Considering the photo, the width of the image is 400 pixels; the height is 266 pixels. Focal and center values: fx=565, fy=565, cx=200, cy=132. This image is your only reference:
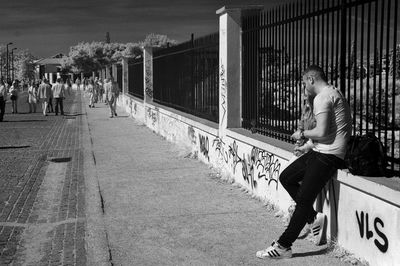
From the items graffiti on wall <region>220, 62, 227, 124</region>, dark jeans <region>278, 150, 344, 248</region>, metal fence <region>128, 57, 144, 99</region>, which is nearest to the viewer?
dark jeans <region>278, 150, 344, 248</region>

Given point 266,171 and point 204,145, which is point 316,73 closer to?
point 266,171

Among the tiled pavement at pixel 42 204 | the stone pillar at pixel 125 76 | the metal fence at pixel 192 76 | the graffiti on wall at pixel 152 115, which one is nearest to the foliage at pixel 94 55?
the stone pillar at pixel 125 76

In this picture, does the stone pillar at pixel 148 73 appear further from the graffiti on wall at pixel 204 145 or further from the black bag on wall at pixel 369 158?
the black bag on wall at pixel 369 158

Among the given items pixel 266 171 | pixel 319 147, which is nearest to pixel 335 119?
pixel 319 147

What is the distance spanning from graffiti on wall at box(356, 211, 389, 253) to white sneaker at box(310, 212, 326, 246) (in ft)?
1.99

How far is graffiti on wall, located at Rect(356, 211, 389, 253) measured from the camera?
418 cm

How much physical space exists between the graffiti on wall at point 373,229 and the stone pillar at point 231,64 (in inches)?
170

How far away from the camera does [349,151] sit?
4.68 metres

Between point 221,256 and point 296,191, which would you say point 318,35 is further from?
point 221,256

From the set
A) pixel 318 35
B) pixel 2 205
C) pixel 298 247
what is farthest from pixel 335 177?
pixel 2 205

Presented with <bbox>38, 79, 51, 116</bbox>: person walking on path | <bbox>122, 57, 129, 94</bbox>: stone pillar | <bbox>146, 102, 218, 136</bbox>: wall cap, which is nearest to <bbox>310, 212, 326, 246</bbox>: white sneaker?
<bbox>146, 102, 218, 136</bbox>: wall cap

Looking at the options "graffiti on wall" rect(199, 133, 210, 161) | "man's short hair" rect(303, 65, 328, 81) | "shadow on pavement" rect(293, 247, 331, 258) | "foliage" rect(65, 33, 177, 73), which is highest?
"foliage" rect(65, 33, 177, 73)

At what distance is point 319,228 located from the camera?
5148 millimetres

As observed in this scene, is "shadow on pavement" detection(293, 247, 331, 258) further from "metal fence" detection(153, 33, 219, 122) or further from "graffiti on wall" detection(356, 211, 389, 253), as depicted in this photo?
"metal fence" detection(153, 33, 219, 122)
